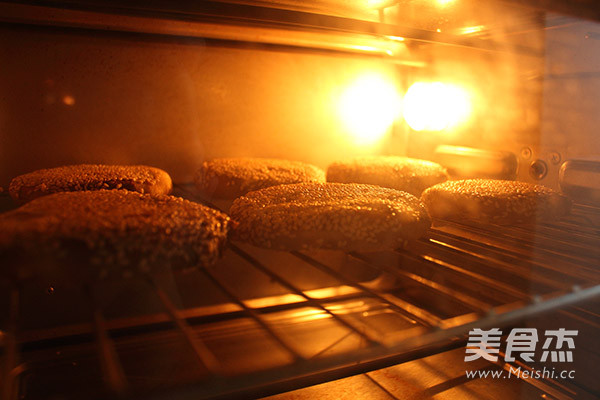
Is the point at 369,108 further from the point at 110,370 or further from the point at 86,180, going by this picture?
the point at 110,370

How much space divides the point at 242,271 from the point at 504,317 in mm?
969

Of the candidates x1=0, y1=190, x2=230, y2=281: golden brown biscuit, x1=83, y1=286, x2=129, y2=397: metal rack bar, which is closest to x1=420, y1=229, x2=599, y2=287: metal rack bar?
x1=0, y1=190, x2=230, y2=281: golden brown biscuit

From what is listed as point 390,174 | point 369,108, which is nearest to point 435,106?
point 369,108

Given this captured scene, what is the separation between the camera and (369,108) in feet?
6.15

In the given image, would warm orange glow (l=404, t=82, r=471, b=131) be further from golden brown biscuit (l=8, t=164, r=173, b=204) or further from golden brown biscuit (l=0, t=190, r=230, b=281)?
golden brown biscuit (l=0, t=190, r=230, b=281)

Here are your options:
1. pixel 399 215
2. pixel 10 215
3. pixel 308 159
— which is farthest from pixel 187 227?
pixel 308 159

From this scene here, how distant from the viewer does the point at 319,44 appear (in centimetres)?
169

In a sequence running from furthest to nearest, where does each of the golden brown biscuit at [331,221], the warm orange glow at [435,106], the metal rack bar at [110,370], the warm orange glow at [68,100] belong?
the warm orange glow at [435,106]
the warm orange glow at [68,100]
the golden brown biscuit at [331,221]
the metal rack bar at [110,370]

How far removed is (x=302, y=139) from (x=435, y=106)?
0.57 m

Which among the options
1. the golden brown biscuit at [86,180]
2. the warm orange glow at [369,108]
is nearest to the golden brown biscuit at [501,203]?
the warm orange glow at [369,108]

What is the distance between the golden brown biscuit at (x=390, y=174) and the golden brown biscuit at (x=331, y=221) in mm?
389

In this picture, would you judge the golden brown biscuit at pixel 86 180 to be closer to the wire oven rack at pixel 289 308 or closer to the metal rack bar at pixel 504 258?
the wire oven rack at pixel 289 308

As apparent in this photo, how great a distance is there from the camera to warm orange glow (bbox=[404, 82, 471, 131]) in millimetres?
1772

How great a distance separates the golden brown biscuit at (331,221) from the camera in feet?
3.50
